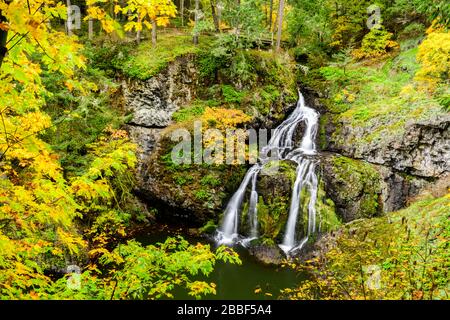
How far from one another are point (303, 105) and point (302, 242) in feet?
27.5

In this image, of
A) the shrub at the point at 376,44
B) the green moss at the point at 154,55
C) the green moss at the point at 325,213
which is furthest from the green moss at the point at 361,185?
the shrub at the point at 376,44

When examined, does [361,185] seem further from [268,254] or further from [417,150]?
[268,254]

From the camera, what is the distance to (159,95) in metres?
15.2

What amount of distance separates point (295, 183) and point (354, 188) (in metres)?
2.21

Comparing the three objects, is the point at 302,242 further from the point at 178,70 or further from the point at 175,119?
the point at 178,70

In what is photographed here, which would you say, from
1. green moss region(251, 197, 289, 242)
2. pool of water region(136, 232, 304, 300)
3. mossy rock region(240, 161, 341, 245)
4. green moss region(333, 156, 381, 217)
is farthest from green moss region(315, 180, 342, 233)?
pool of water region(136, 232, 304, 300)

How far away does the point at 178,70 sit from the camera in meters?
15.6

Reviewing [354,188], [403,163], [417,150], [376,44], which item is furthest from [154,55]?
[376,44]

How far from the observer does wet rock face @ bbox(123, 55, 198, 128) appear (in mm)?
14914

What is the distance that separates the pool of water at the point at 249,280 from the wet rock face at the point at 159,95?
7526mm

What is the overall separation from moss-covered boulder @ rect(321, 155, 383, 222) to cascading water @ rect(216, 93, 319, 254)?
0.72 meters

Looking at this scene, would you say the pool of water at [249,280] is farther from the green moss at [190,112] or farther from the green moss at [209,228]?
the green moss at [190,112]

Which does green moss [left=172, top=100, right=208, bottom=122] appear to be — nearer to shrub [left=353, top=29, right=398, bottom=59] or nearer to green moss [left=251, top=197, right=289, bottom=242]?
green moss [left=251, top=197, right=289, bottom=242]
